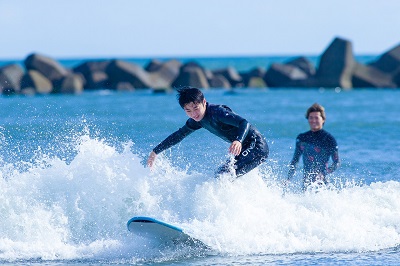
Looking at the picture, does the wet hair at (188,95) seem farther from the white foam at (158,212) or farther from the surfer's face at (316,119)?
the surfer's face at (316,119)

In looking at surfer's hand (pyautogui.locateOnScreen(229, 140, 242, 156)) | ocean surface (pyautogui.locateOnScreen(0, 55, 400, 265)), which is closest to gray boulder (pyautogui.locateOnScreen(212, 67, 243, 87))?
ocean surface (pyautogui.locateOnScreen(0, 55, 400, 265))

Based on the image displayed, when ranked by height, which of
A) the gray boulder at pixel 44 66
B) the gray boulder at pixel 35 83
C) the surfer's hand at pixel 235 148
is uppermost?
the gray boulder at pixel 44 66

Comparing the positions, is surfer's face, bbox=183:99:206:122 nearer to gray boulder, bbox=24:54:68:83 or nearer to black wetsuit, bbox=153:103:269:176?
black wetsuit, bbox=153:103:269:176

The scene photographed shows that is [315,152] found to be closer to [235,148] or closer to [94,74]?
[235,148]

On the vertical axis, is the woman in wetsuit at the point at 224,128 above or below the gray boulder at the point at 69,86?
below

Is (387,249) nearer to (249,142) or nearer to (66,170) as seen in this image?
(249,142)

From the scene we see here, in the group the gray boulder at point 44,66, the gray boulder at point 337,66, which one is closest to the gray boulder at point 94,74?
the gray boulder at point 44,66

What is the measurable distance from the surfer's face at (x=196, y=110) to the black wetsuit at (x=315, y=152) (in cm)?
207

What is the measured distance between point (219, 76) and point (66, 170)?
39.0 m

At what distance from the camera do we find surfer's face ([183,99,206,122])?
8.55 metres

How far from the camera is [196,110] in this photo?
861cm

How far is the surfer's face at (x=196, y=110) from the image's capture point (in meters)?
8.55

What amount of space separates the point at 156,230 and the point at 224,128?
141 cm

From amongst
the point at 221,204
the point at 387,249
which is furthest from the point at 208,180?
the point at 387,249
